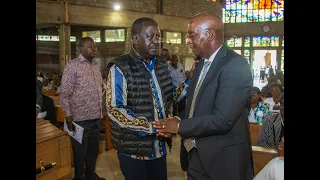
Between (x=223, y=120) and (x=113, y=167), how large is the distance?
3.33m

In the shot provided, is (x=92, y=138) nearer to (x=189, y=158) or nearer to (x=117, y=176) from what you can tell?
(x=117, y=176)

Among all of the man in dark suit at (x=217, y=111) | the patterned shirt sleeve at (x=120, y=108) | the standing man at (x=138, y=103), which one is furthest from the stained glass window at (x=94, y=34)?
the man in dark suit at (x=217, y=111)

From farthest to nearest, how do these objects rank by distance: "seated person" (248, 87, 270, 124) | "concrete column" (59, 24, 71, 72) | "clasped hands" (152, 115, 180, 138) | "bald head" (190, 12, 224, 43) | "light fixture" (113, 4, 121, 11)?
"light fixture" (113, 4, 121, 11) → "concrete column" (59, 24, 71, 72) → "seated person" (248, 87, 270, 124) → "clasped hands" (152, 115, 180, 138) → "bald head" (190, 12, 224, 43)

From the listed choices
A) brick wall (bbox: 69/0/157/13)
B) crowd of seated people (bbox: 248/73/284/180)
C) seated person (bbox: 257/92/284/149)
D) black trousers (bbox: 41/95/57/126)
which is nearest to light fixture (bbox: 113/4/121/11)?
brick wall (bbox: 69/0/157/13)

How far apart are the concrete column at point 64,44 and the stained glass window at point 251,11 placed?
11584 mm

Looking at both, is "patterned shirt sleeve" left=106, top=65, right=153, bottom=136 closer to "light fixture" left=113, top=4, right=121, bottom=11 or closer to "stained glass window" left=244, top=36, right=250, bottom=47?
"light fixture" left=113, top=4, right=121, bottom=11

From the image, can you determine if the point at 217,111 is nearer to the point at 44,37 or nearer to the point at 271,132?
the point at 271,132

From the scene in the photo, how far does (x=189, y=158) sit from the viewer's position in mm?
2145

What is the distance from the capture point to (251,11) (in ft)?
70.6

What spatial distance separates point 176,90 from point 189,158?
69cm

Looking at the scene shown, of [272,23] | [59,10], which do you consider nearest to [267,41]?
[272,23]

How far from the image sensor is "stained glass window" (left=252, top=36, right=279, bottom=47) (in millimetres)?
20781

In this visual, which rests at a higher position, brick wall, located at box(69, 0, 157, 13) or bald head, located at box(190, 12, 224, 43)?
brick wall, located at box(69, 0, 157, 13)

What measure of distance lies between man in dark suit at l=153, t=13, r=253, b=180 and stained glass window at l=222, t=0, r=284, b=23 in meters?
20.4
